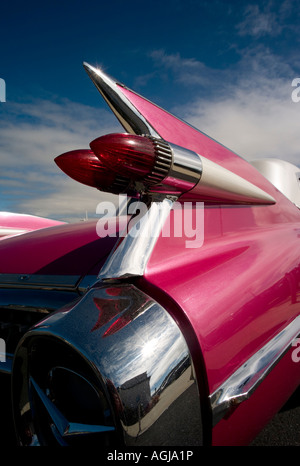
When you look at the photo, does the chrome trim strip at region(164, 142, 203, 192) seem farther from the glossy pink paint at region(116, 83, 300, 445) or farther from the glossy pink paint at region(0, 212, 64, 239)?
the glossy pink paint at region(0, 212, 64, 239)

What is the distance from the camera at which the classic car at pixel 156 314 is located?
745 mm

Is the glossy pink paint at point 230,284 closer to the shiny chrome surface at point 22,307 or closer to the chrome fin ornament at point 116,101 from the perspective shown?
the chrome fin ornament at point 116,101

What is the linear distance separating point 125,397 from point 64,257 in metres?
0.78

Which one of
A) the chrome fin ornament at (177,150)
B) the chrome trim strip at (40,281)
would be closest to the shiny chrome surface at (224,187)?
the chrome fin ornament at (177,150)

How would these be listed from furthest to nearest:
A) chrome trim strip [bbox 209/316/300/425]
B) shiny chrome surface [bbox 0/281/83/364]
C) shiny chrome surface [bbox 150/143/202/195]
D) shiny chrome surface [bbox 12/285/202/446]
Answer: shiny chrome surface [bbox 0/281/83/364], shiny chrome surface [bbox 150/143/202/195], chrome trim strip [bbox 209/316/300/425], shiny chrome surface [bbox 12/285/202/446]

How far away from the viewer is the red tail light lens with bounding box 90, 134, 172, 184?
2.79ft

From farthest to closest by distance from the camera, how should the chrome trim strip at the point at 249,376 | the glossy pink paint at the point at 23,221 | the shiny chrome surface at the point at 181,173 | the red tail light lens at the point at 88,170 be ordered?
the glossy pink paint at the point at 23,221, the red tail light lens at the point at 88,170, the shiny chrome surface at the point at 181,173, the chrome trim strip at the point at 249,376

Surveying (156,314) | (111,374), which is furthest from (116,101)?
(111,374)

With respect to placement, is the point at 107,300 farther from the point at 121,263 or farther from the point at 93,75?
the point at 93,75

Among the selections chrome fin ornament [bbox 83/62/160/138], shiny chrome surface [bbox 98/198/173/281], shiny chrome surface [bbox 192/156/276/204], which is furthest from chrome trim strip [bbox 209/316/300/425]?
chrome fin ornament [bbox 83/62/160/138]

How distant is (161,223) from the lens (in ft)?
3.25

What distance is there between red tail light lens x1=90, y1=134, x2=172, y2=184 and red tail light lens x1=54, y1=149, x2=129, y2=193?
153mm

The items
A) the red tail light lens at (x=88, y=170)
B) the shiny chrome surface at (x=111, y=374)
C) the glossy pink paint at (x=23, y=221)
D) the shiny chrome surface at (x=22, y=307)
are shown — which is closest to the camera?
the shiny chrome surface at (x=111, y=374)
